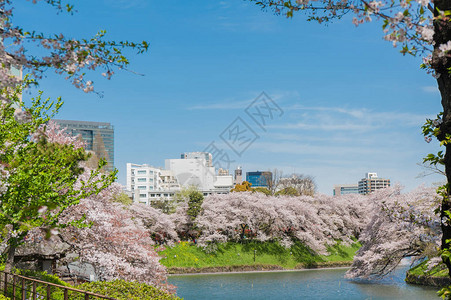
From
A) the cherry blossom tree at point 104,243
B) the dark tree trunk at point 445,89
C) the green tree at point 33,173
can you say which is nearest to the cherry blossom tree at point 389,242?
the cherry blossom tree at point 104,243

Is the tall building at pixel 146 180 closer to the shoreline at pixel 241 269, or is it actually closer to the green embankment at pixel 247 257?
the green embankment at pixel 247 257

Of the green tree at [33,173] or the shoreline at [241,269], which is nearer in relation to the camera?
the green tree at [33,173]

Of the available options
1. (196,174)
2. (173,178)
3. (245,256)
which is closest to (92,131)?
(173,178)

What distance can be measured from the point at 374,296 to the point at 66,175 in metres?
15.2

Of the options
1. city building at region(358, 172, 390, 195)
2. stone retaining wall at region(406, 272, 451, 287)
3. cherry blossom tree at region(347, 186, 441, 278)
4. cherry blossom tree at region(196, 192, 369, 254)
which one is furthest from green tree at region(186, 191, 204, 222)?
city building at region(358, 172, 390, 195)

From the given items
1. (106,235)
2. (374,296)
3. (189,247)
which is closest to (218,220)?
(189,247)

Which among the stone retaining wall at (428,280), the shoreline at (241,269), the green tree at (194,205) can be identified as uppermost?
the green tree at (194,205)

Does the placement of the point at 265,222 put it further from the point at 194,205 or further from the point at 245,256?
the point at 194,205

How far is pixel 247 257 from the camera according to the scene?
3331cm

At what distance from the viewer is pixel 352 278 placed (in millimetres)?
24422

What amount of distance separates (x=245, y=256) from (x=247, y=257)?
0.20 m

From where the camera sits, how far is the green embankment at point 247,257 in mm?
31297

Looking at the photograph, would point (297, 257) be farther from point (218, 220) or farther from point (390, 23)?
point (390, 23)

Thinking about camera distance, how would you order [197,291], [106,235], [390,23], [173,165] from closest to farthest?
[390,23], [106,235], [197,291], [173,165]
